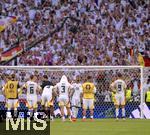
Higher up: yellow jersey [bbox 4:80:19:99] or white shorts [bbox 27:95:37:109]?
yellow jersey [bbox 4:80:19:99]

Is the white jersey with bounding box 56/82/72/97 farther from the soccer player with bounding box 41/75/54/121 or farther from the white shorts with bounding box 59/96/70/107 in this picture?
the soccer player with bounding box 41/75/54/121

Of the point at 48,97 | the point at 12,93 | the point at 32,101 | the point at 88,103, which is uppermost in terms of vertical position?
the point at 12,93

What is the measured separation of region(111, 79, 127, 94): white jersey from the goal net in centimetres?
55

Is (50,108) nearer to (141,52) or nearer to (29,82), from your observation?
(29,82)

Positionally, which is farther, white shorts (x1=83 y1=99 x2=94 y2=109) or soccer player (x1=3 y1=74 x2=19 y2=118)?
white shorts (x1=83 y1=99 x2=94 y2=109)

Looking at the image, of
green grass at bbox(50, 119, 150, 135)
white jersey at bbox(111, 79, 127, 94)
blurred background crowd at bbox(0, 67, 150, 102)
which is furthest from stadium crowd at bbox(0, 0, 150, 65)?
green grass at bbox(50, 119, 150, 135)

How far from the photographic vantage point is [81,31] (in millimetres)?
38094

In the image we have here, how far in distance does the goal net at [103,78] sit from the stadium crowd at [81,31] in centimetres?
466

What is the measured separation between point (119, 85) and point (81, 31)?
28.4 ft

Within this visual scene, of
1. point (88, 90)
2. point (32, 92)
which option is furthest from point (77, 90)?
point (32, 92)

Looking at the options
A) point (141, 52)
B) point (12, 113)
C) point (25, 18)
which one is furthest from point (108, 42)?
point (12, 113)

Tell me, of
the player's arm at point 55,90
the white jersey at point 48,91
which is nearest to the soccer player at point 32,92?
the white jersey at point 48,91

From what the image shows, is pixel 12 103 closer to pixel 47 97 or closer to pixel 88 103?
pixel 47 97

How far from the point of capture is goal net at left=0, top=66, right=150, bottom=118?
30766mm
